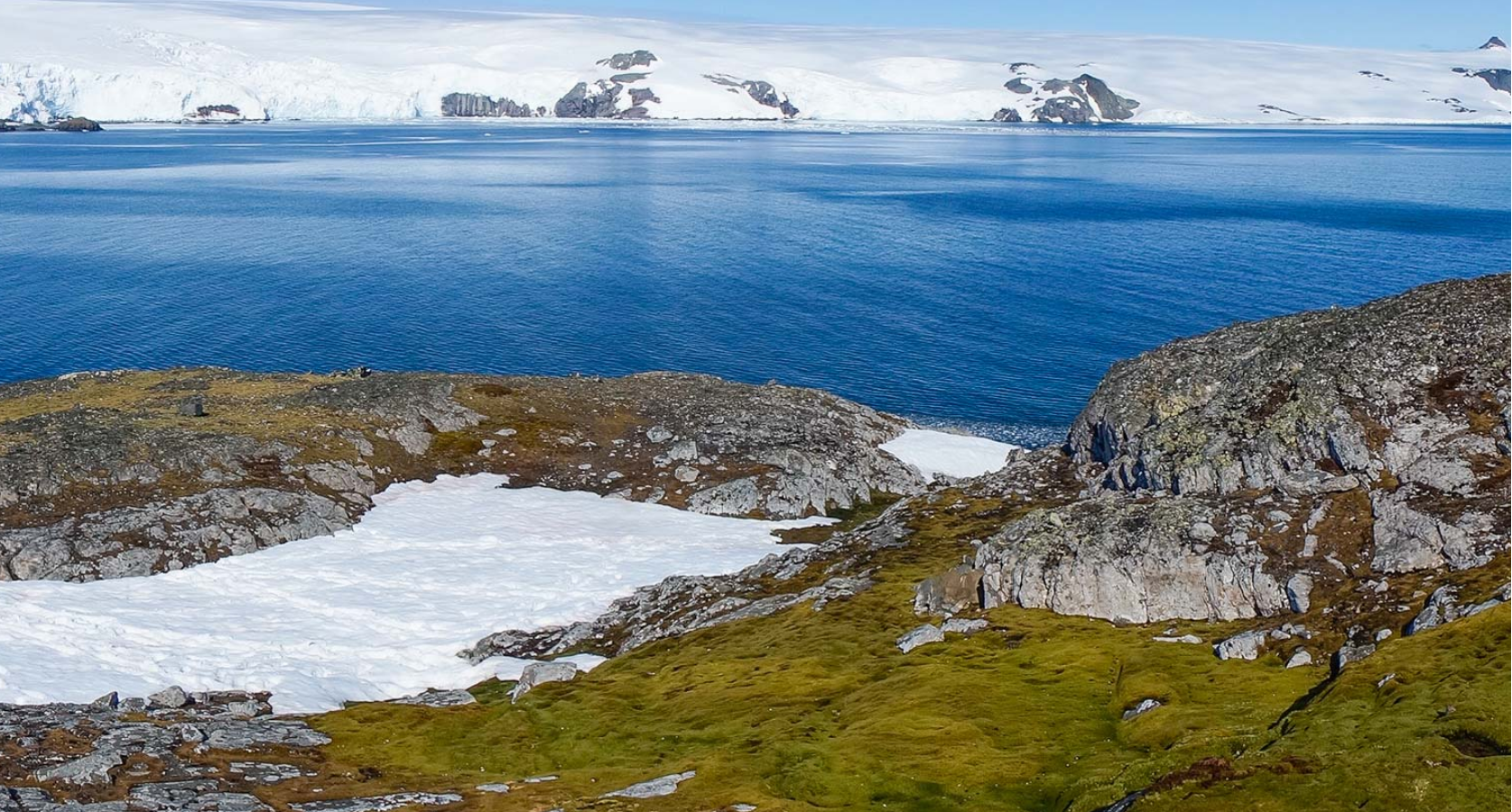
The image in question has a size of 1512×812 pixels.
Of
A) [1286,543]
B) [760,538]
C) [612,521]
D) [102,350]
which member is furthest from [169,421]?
[1286,543]

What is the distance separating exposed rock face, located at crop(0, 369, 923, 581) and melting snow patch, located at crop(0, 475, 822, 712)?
2615 millimetres

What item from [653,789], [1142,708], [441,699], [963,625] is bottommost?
[441,699]

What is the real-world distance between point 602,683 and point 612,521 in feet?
89.4

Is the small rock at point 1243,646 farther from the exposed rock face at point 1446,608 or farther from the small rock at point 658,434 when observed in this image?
the small rock at point 658,434

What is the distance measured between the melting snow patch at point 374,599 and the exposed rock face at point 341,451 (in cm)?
262

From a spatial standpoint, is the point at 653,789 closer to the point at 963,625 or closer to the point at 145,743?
the point at 963,625

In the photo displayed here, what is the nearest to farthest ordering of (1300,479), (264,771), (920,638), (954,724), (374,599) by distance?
(954,724)
(264,771)
(920,638)
(1300,479)
(374,599)

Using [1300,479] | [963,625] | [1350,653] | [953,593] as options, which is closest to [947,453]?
[953,593]

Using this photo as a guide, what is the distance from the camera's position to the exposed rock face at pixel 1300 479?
57.2m

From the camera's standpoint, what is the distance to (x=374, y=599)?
75.1 meters

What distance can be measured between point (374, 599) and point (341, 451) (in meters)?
23.2

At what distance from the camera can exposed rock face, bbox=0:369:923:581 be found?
80.1 metres

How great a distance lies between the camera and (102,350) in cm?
14200

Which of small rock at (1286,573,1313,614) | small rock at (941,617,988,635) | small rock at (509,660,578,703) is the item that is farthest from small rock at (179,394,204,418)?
small rock at (1286,573,1313,614)
